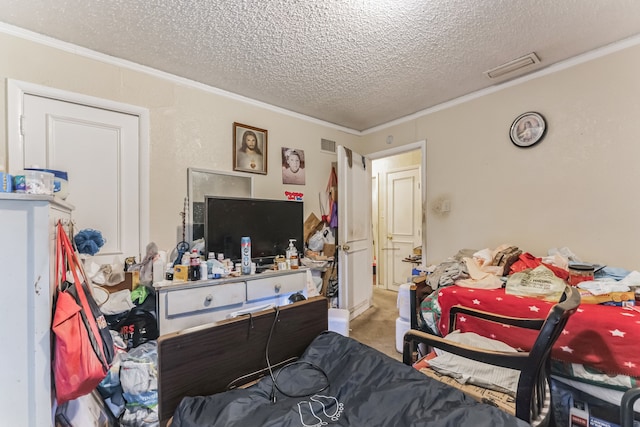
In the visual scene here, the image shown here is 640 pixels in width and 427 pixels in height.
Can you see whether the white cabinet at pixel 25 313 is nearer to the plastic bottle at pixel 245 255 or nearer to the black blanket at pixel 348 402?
the black blanket at pixel 348 402

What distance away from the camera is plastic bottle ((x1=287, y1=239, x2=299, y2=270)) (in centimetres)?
262

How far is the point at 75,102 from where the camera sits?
200 cm

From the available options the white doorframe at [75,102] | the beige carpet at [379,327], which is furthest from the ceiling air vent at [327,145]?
the beige carpet at [379,327]

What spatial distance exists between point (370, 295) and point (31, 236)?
3.44 m

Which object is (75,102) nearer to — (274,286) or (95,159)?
(95,159)

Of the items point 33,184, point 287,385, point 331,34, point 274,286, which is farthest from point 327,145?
point 287,385

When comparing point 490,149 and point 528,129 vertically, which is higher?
point 528,129

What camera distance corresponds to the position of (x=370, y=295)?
3.78 m

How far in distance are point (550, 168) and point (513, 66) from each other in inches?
36.3

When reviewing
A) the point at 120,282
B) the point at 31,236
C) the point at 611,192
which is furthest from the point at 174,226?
the point at 611,192

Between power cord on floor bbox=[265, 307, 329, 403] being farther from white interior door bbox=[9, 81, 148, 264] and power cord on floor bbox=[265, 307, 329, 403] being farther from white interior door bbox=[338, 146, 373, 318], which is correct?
white interior door bbox=[338, 146, 373, 318]

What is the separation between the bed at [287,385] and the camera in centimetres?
83

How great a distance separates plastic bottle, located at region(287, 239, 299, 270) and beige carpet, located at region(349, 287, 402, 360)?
1.00 m

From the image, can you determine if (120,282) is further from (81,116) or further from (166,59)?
(166,59)
